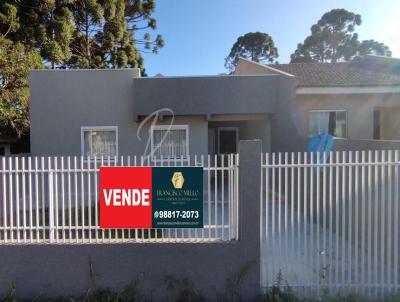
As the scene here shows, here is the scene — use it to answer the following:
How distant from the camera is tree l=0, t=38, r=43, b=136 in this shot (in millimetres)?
15414

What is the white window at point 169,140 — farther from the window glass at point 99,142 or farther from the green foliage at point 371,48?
the green foliage at point 371,48

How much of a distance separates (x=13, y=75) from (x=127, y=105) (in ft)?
22.0

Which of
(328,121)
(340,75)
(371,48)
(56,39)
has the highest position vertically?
(371,48)

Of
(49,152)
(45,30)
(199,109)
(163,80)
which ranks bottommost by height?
(49,152)

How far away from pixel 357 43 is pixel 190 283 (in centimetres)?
5488

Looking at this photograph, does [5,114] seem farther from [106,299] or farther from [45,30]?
[106,299]

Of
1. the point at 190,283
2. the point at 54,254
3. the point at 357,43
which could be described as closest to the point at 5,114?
the point at 54,254

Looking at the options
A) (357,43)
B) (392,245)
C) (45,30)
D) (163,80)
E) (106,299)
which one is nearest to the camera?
(106,299)

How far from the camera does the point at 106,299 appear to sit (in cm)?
477

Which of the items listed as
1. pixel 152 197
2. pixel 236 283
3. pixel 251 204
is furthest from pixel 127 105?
pixel 236 283

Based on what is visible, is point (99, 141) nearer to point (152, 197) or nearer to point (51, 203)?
point (51, 203)

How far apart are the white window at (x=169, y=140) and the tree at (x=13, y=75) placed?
297 inches

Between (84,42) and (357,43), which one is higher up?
(357,43)

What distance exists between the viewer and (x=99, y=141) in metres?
12.4
